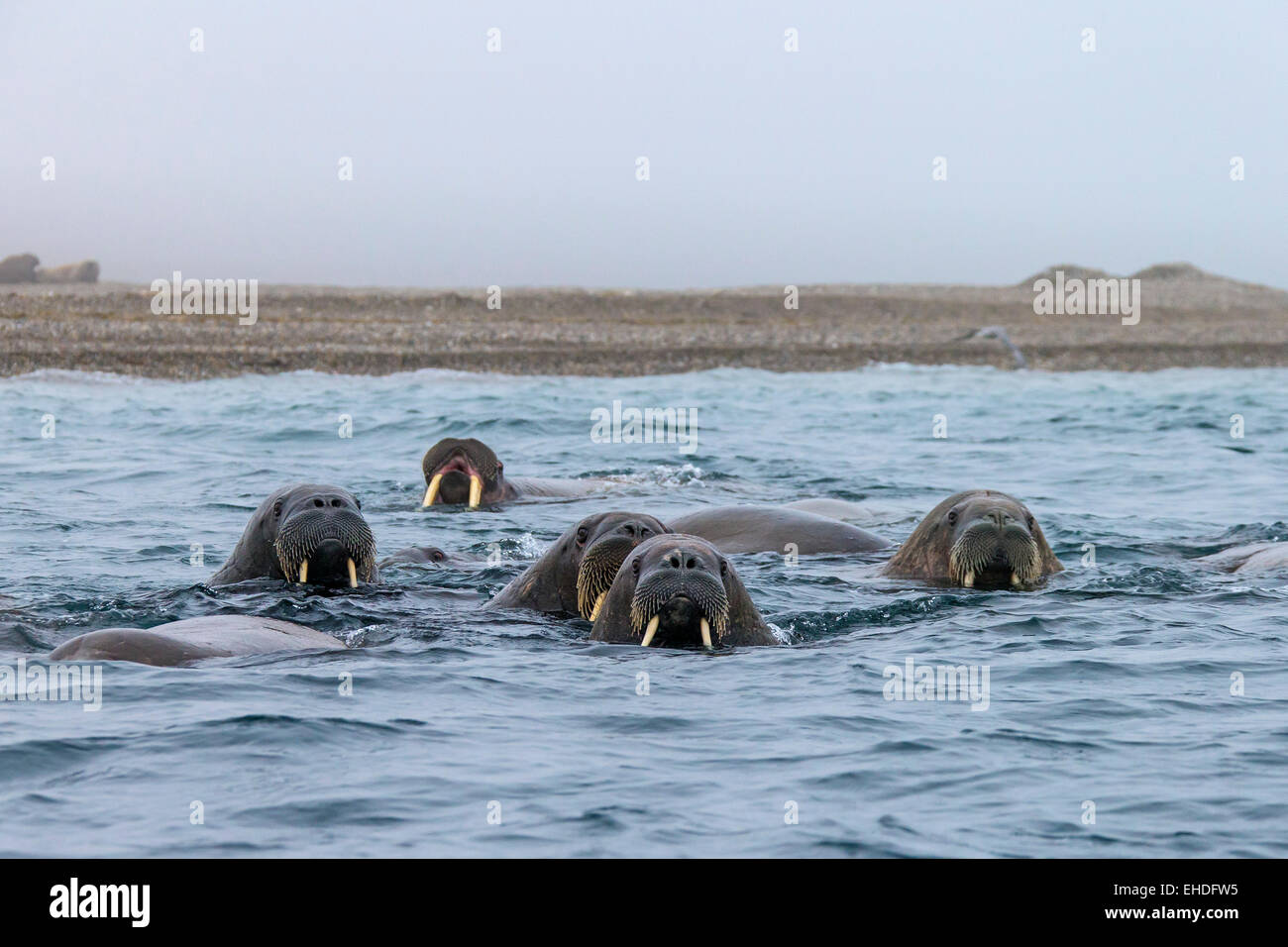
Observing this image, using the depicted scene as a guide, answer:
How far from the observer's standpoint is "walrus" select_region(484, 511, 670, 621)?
8508mm

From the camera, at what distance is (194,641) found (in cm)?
751

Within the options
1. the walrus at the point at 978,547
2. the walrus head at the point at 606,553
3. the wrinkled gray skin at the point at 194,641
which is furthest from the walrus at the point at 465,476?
the wrinkled gray skin at the point at 194,641

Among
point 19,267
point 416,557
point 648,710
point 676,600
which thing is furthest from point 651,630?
point 19,267

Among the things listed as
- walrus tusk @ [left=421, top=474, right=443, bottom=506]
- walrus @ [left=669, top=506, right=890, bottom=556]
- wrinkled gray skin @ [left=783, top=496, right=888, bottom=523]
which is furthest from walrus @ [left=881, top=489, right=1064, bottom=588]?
walrus tusk @ [left=421, top=474, right=443, bottom=506]

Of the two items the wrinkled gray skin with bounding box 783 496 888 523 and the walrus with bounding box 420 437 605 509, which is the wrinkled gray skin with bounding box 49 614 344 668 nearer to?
the wrinkled gray skin with bounding box 783 496 888 523

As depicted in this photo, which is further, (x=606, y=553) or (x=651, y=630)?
(x=606, y=553)

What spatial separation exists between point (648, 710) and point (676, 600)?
802 millimetres

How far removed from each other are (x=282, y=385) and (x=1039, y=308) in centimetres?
2986

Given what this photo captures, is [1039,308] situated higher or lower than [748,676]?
higher

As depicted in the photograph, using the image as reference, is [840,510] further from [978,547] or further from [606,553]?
[606,553]
